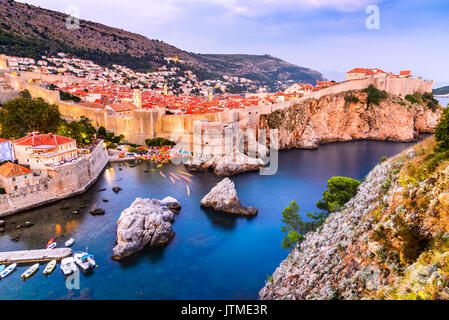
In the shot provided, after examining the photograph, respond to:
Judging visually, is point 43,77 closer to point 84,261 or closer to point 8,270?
point 8,270

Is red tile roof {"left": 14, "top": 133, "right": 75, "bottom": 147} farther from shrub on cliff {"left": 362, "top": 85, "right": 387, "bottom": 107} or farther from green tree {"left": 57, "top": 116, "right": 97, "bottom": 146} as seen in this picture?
shrub on cliff {"left": 362, "top": 85, "right": 387, "bottom": 107}

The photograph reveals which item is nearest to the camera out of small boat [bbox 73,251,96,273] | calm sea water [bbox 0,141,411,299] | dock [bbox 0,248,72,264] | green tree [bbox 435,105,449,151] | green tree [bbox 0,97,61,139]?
green tree [bbox 435,105,449,151]

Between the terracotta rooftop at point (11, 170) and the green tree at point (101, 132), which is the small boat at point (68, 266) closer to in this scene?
the terracotta rooftop at point (11, 170)

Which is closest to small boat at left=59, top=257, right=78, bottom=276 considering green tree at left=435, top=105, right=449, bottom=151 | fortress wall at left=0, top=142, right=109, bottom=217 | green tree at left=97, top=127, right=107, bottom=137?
fortress wall at left=0, top=142, right=109, bottom=217

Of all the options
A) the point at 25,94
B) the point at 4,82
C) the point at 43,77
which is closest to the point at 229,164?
the point at 25,94

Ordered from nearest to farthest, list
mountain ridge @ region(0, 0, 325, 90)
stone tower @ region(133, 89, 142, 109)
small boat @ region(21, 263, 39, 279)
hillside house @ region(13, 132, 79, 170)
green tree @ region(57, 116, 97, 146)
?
1. small boat @ region(21, 263, 39, 279)
2. hillside house @ region(13, 132, 79, 170)
3. green tree @ region(57, 116, 97, 146)
4. stone tower @ region(133, 89, 142, 109)
5. mountain ridge @ region(0, 0, 325, 90)
